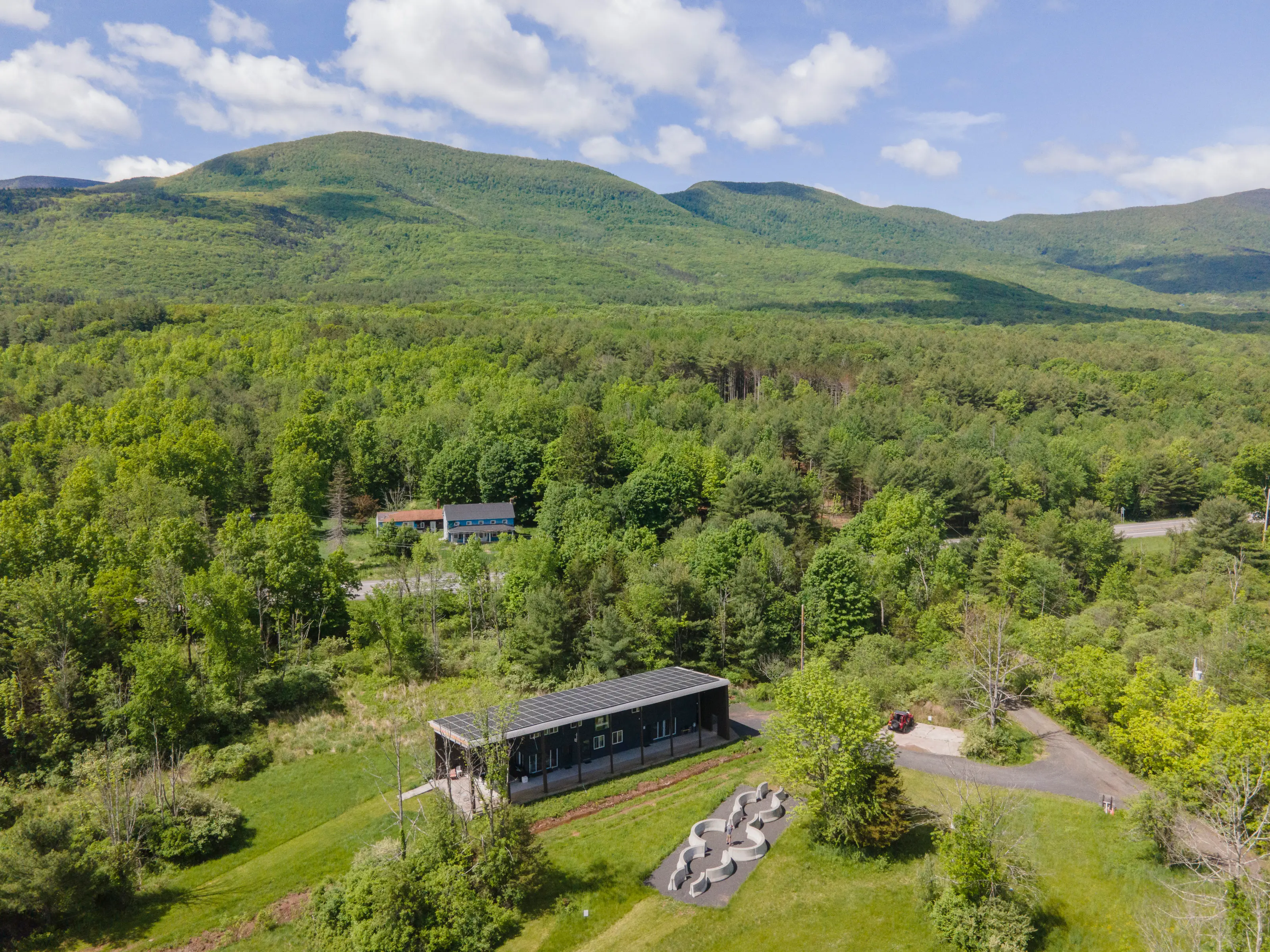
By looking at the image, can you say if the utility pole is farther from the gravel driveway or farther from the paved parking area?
the gravel driveway

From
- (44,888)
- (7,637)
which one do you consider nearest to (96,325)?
(7,637)

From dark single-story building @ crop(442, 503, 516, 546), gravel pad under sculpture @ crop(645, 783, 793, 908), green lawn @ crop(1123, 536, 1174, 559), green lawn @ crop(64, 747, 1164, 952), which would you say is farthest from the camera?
dark single-story building @ crop(442, 503, 516, 546)

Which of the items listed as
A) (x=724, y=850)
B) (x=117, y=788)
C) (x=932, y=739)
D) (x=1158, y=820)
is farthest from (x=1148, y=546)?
(x=117, y=788)

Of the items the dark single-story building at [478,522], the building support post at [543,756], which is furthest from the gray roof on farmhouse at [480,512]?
the building support post at [543,756]

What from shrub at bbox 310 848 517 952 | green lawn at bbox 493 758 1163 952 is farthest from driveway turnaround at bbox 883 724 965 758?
shrub at bbox 310 848 517 952

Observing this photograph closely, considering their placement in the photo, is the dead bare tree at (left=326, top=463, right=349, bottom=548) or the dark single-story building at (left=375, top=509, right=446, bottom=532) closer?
the dead bare tree at (left=326, top=463, right=349, bottom=548)

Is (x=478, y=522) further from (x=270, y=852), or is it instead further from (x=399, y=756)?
(x=270, y=852)

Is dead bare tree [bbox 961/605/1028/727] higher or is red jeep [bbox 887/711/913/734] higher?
dead bare tree [bbox 961/605/1028/727]
